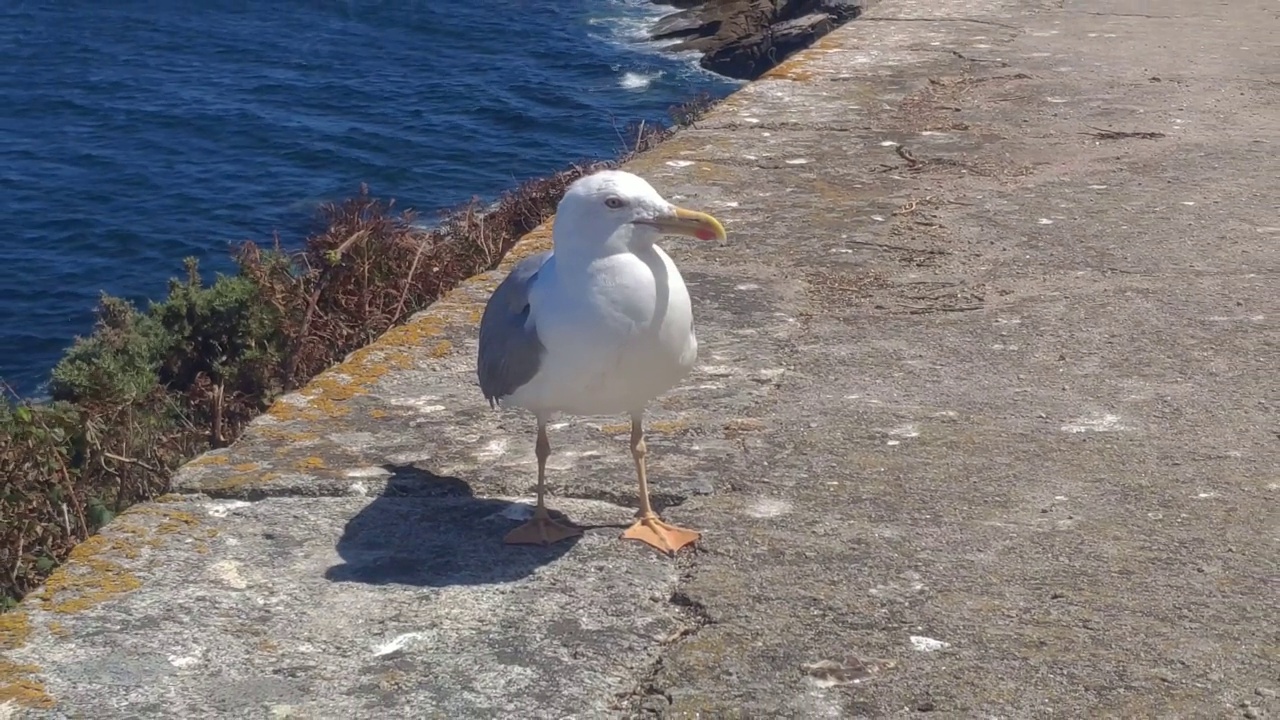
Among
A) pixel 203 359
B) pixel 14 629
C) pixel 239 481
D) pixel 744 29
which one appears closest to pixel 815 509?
pixel 239 481

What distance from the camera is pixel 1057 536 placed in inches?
116

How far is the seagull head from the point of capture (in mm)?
2938

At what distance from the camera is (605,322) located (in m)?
2.86

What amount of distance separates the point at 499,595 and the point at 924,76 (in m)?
4.50

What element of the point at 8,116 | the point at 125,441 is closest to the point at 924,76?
the point at 125,441

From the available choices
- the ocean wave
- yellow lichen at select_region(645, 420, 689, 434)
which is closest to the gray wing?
yellow lichen at select_region(645, 420, 689, 434)

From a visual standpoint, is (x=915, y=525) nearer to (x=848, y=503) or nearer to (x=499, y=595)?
(x=848, y=503)

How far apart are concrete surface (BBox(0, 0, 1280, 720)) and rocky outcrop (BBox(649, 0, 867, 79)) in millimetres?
13033

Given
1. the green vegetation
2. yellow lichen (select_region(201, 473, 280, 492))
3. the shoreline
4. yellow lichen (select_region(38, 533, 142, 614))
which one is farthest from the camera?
the green vegetation

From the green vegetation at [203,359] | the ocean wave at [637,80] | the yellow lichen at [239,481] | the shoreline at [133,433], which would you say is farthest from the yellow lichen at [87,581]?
the ocean wave at [637,80]

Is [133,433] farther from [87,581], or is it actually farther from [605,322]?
[605,322]

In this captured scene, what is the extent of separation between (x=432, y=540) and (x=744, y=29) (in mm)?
21379

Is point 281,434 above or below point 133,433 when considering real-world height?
above

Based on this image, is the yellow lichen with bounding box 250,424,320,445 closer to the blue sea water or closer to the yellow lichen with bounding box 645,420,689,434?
the yellow lichen with bounding box 645,420,689,434
